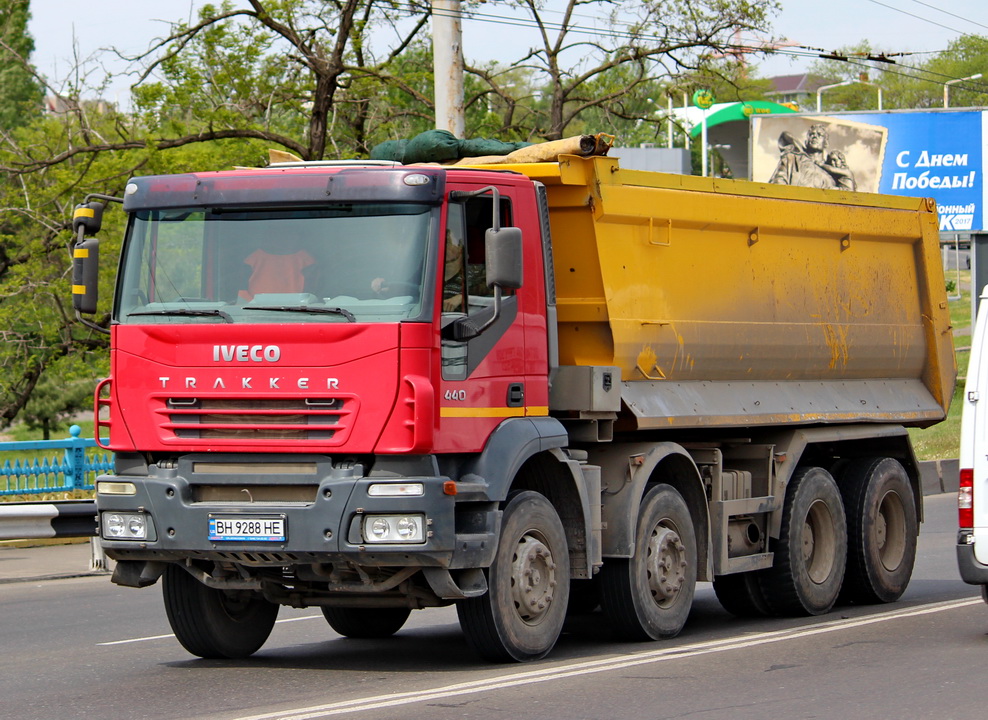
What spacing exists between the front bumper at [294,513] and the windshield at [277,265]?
0.82 metres

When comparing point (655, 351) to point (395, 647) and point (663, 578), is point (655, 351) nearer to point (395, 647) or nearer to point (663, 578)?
point (663, 578)

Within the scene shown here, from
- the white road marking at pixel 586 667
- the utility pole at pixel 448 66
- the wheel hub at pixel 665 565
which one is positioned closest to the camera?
the white road marking at pixel 586 667

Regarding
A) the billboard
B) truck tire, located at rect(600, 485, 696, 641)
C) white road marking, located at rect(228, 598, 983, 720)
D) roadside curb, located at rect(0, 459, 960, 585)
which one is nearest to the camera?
white road marking, located at rect(228, 598, 983, 720)

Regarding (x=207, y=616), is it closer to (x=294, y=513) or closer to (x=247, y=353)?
(x=294, y=513)

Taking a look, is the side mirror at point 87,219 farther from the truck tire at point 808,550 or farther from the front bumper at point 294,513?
the truck tire at point 808,550

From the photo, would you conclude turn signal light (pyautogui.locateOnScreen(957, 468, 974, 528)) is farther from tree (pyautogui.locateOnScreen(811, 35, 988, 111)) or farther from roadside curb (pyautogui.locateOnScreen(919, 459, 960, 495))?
tree (pyautogui.locateOnScreen(811, 35, 988, 111))

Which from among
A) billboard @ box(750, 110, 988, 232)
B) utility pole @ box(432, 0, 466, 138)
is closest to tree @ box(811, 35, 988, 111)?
billboard @ box(750, 110, 988, 232)

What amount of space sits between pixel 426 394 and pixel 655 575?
2672 mm

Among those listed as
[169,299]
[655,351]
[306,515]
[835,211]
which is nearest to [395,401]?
[306,515]


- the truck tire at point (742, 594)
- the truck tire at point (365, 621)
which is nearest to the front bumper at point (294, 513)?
the truck tire at point (365, 621)

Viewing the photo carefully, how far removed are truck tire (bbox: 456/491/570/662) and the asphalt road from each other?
0.47 ft

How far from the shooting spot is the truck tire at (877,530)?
40.4 feet

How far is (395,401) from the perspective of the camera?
803 cm

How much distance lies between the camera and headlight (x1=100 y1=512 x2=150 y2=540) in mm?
8547
